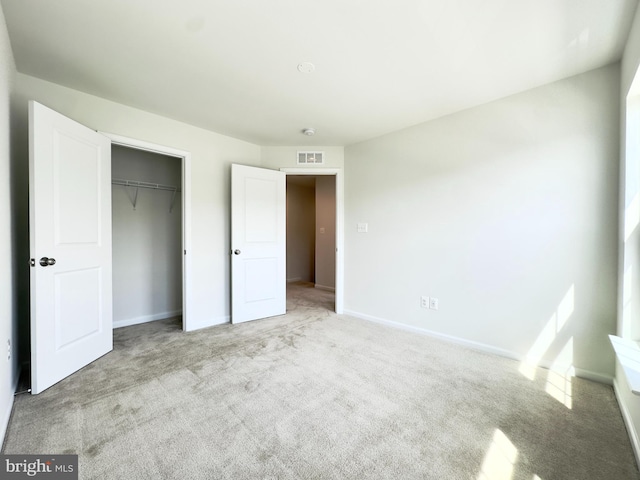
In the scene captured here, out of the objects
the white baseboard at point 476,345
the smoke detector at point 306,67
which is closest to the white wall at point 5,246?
the smoke detector at point 306,67

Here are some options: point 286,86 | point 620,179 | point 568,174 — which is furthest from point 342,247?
point 620,179

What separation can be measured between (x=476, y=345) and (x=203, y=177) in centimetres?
354

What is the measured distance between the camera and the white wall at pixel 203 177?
2.74m

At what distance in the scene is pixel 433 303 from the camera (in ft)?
10.2

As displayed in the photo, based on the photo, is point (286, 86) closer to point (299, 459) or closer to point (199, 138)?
point (199, 138)

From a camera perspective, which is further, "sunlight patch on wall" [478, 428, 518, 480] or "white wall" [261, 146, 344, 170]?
"white wall" [261, 146, 344, 170]

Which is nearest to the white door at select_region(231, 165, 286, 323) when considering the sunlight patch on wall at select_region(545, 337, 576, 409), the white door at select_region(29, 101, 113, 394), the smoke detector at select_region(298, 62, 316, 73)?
the white door at select_region(29, 101, 113, 394)

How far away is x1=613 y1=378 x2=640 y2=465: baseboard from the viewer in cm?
143

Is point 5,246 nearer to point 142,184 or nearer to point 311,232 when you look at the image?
point 142,184

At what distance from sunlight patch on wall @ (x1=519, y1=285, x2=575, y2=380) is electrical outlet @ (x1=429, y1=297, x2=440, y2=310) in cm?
87

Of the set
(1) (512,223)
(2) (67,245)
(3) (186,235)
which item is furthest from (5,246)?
(1) (512,223)

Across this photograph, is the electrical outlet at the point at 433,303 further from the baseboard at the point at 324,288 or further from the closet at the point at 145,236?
the closet at the point at 145,236

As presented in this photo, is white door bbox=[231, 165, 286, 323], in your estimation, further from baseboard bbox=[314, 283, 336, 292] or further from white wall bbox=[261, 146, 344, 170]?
baseboard bbox=[314, 283, 336, 292]
